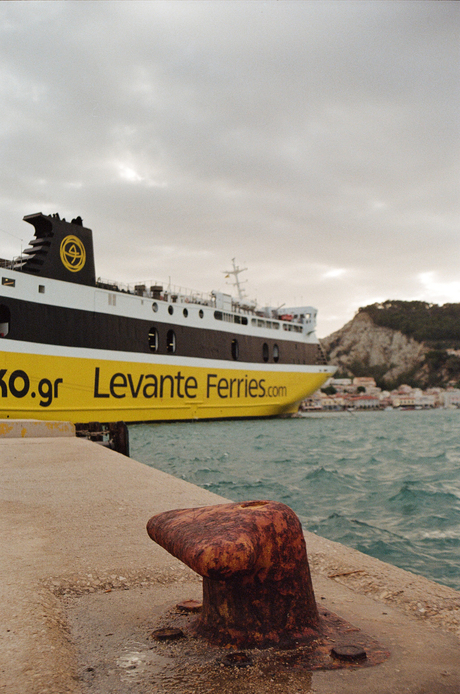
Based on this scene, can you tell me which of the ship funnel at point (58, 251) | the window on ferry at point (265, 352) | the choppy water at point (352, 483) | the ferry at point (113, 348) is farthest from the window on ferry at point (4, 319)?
the window on ferry at point (265, 352)

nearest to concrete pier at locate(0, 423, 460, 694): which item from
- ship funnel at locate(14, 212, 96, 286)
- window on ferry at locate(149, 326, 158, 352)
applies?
ship funnel at locate(14, 212, 96, 286)

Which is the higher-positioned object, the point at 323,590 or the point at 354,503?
the point at 323,590

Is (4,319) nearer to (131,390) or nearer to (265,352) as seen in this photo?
(131,390)

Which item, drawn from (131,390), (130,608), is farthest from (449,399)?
(130,608)

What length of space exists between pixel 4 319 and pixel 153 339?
7.37 metres

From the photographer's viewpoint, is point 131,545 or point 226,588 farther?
point 131,545

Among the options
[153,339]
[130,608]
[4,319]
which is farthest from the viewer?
[153,339]

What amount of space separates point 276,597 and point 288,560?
5.5 inches

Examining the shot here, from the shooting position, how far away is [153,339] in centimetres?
2439

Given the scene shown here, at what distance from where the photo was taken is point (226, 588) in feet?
6.01

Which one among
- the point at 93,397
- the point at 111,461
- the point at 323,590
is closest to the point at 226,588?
the point at 323,590

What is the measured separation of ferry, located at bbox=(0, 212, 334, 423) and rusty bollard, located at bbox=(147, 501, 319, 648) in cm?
1770

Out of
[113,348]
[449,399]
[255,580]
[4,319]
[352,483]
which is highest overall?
[4,319]

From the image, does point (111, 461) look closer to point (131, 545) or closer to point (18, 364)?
point (131, 545)
